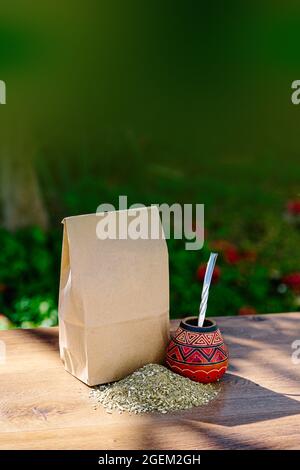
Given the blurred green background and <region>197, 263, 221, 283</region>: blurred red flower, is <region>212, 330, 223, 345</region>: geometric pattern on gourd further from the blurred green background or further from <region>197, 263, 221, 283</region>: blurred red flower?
<region>197, 263, 221, 283</region>: blurred red flower

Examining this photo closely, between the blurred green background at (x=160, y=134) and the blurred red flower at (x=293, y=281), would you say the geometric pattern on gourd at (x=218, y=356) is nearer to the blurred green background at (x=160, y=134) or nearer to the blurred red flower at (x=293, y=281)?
the blurred green background at (x=160, y=134)

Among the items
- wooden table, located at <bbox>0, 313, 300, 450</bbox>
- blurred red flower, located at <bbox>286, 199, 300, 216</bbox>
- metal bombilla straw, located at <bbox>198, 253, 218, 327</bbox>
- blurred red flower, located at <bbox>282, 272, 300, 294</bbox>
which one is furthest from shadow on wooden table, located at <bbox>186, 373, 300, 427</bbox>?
blurred red flower, located at <bbox>286, 199, 300, 216</bbox>

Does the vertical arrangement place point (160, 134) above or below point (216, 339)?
above

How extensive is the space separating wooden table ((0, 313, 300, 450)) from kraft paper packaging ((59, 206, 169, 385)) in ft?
0.21

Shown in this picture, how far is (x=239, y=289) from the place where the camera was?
271 centimetres

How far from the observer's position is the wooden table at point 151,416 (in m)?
1.08

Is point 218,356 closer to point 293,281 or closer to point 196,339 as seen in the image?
point 196,339

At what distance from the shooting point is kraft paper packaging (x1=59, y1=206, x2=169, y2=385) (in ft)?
4.25

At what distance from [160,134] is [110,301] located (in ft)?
9.90

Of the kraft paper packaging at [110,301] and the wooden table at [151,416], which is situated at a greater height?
the kraft paper packaging at [110,301]

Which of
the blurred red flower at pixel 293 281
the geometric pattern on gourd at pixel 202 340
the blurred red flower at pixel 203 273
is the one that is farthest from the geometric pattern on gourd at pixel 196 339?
the blurred red flower at pixel 293 281

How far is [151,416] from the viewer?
3.87ft

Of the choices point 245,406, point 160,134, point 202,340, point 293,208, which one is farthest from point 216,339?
point 160,134

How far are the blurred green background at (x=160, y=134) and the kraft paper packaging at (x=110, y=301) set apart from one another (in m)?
0.90
